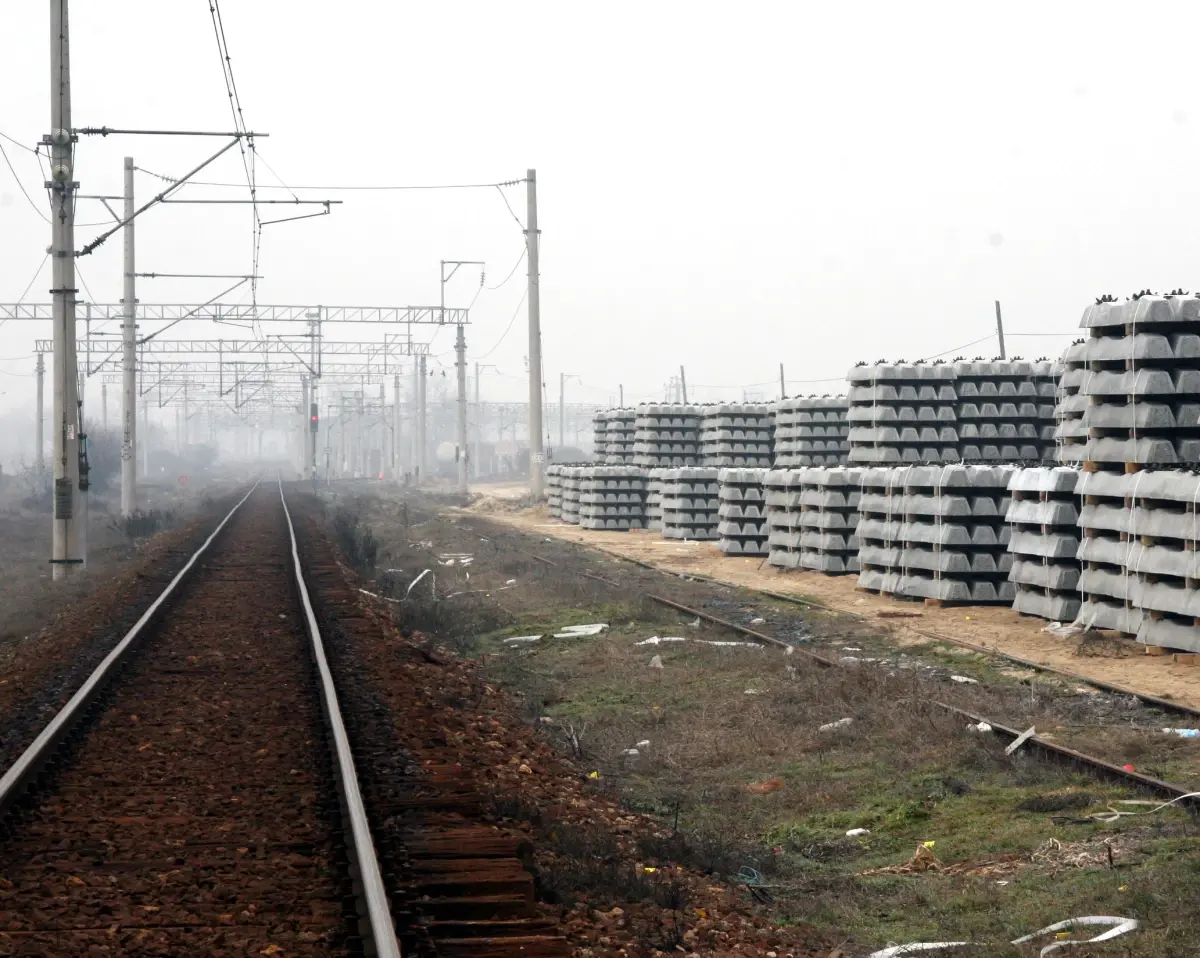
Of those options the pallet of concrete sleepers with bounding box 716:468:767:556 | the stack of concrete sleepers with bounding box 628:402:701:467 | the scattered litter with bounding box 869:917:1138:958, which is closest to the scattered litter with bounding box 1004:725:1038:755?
the scattered litter with bounding box 869:917:1138:958

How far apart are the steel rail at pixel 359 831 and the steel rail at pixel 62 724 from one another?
5.52 feet

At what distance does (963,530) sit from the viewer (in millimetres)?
18281

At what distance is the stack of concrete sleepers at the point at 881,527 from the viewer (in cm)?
1950

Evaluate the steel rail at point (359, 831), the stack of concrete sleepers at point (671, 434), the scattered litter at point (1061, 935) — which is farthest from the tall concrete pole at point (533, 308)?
the scattered litter at point (1061, 935)

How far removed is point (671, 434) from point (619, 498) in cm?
252

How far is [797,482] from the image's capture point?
23828 mm

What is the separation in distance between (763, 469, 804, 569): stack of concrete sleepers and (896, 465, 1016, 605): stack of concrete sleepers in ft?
16.0

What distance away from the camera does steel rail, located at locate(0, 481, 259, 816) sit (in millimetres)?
7543

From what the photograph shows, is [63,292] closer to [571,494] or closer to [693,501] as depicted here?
[693,501]

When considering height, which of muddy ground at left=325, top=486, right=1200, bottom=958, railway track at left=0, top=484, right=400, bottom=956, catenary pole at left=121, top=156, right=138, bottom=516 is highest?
catenary pole at left=121, top=156, right=138, bottom=516

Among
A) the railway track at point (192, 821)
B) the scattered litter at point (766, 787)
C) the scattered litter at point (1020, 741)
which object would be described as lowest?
the scattered litter at point (766, 787)

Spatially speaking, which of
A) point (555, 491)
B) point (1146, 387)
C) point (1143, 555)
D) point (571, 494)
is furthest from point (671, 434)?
point (1143, 555)

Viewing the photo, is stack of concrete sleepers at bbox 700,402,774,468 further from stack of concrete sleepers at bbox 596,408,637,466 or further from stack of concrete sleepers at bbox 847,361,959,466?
stack of concrete sleepers at bbox 847,361,959,466

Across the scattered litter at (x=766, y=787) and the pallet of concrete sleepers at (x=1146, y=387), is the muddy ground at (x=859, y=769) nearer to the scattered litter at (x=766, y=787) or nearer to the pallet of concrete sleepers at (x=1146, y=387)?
the scattered litter at (x=766, y=787)
